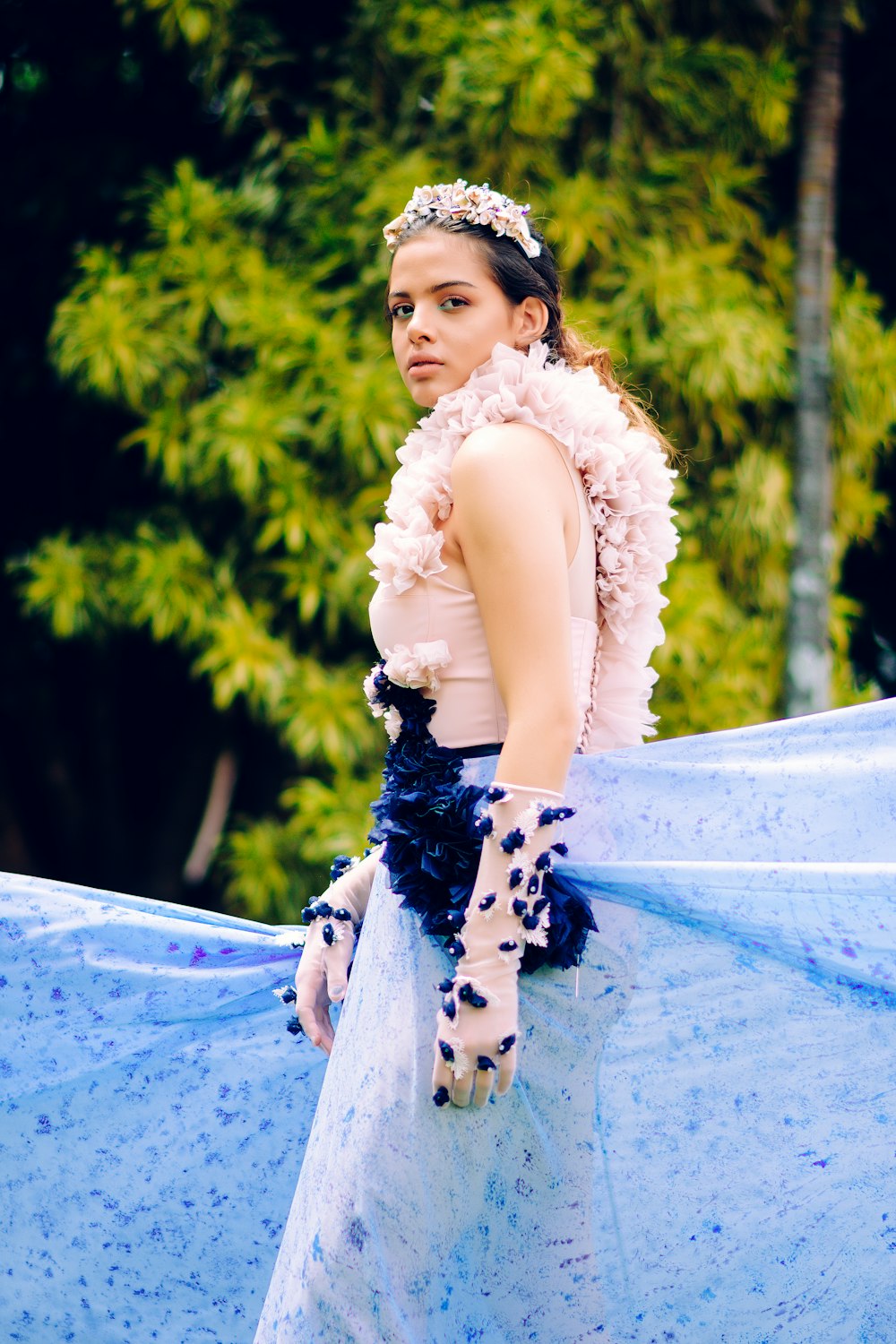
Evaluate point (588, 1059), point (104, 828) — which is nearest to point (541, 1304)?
point (588, 1059)

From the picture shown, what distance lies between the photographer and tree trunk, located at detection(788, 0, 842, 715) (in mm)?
4348

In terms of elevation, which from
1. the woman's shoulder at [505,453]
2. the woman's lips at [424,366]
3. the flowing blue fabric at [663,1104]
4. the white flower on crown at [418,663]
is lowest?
the flowing blue fabric at [663,1104]

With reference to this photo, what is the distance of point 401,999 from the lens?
4.97 feet

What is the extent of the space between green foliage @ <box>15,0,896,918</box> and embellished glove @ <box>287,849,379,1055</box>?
229cm

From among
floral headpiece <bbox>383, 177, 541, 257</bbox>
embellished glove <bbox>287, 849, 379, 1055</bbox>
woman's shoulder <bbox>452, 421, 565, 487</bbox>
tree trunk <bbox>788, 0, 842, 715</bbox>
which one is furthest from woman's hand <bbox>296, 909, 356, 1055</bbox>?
tree trunk <bbox>788, 0, 842, 715</bbox>

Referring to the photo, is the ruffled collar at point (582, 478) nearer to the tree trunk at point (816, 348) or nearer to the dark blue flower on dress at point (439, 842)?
the dark blue flower on dress at point (439, 842)

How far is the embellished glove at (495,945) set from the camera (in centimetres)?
141

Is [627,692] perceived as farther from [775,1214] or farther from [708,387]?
[708,387]

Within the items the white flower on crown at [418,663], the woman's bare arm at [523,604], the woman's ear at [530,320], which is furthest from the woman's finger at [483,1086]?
the woman's ear at [530,320]

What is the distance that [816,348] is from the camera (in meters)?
4.41

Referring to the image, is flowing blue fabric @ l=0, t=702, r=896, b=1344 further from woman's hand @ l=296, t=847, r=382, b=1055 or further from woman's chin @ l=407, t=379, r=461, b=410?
woman's chin @ l=407, t=379, r=461, b=410

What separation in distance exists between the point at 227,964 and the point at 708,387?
9.14 ft

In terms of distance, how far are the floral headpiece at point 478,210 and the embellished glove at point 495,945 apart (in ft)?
2.54

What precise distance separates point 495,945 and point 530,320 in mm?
833
